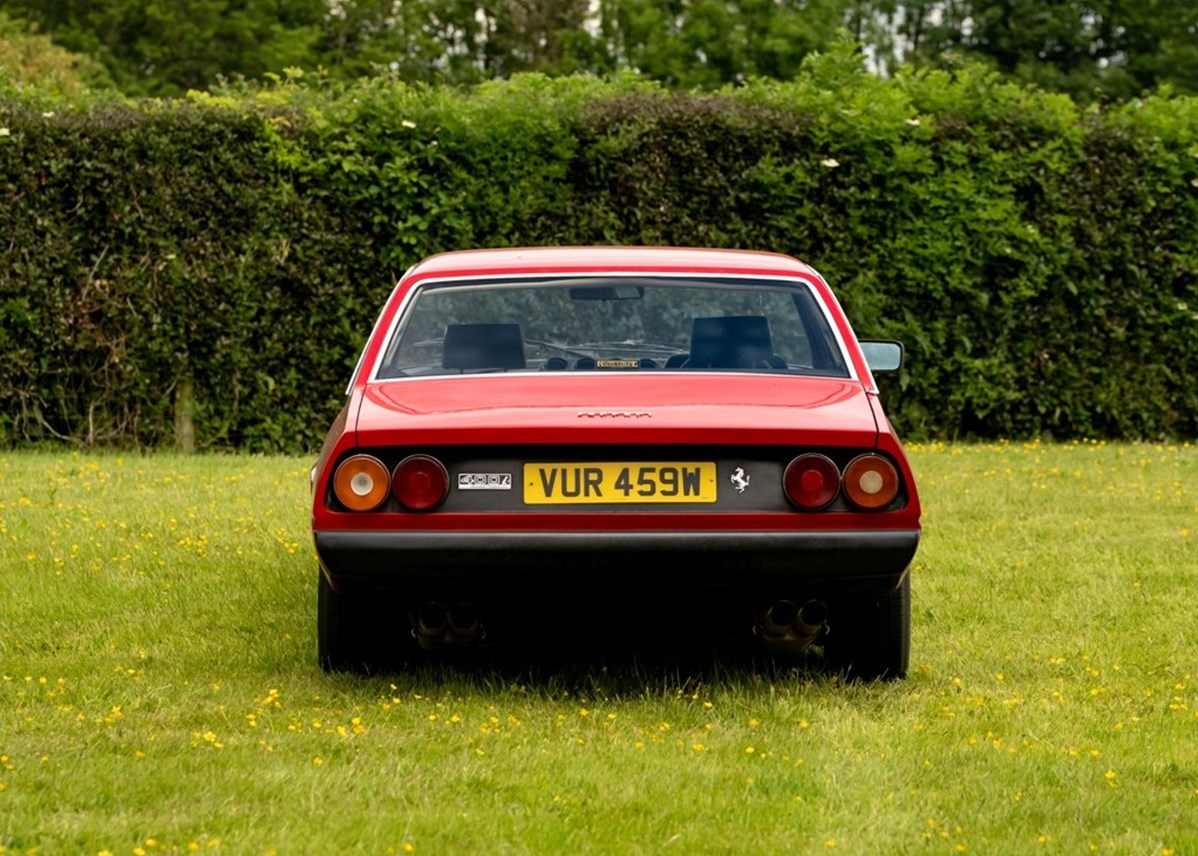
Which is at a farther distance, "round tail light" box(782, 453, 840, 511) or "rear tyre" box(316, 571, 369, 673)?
"rear tyre" box(316, 571, 369, 673)

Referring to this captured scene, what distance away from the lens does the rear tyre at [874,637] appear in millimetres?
6359

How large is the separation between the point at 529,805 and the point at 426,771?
433 mm

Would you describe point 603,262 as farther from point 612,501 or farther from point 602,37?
point 602,37

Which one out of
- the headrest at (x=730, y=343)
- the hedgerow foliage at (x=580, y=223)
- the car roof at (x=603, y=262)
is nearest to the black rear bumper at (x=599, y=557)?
the headrest at (x=730, y=343)

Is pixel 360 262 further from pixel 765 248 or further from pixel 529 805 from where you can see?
pixel 529 805

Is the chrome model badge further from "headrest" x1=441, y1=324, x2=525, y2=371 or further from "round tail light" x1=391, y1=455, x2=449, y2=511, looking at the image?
"headrest" x1=441, y1=324, x2=525, y2=371

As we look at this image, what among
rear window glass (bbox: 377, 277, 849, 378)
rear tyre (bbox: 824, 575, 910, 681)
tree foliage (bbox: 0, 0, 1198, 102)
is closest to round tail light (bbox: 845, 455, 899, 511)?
rear tyre (bbox: 824, 575, 910, 681)

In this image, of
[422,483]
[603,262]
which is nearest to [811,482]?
[422,483]

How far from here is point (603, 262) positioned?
22.4ft

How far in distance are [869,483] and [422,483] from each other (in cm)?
135

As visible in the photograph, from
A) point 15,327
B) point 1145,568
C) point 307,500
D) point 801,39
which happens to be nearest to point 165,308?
point 15,327

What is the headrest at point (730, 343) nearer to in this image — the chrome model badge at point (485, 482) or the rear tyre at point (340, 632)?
the chrome model badge at point (485, 482)

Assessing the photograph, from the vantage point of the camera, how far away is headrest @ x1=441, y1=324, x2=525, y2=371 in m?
6.48

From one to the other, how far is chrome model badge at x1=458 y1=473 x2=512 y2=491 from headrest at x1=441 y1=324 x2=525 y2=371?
822 millimetres
